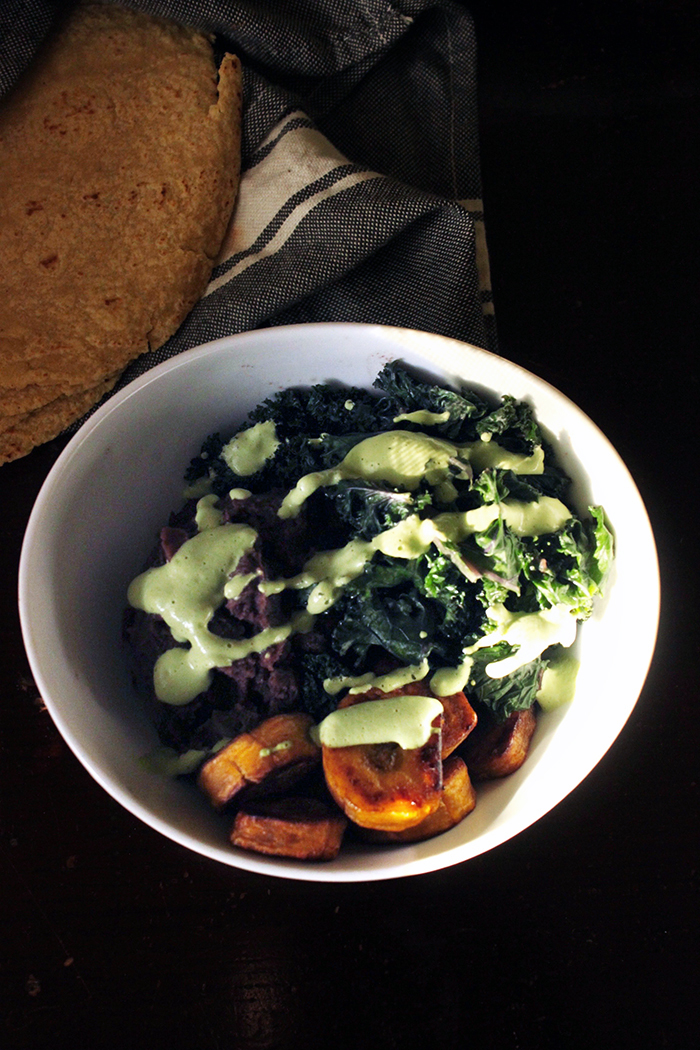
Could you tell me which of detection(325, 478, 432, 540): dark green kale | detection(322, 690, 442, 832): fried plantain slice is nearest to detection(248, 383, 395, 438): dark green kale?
detection(325, 478, 432, 540): dark green kale

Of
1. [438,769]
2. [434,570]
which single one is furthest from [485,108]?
[438,769]

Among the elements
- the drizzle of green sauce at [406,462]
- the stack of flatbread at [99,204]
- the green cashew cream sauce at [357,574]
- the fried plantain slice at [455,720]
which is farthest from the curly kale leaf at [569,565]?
the stack of flatbread at [99,204]

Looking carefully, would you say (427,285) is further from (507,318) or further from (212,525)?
(212,525)

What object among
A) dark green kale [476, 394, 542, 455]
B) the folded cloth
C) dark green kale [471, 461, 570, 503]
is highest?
the folded cloth

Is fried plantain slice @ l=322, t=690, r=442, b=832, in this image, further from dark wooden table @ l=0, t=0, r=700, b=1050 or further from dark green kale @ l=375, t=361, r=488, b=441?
dark green kale @ l=375, t=361, r=488, b=441

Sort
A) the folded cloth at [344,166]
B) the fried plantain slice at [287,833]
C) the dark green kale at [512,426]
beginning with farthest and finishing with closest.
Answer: the folded cloth at [344,166] < the dark green kale at [512,426] < the fried plantain slice at [287,833]

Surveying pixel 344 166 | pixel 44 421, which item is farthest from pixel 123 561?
pixel 344 166

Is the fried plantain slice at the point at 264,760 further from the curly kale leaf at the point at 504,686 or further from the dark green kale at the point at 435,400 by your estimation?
the dark green kale at the point at 435,400
